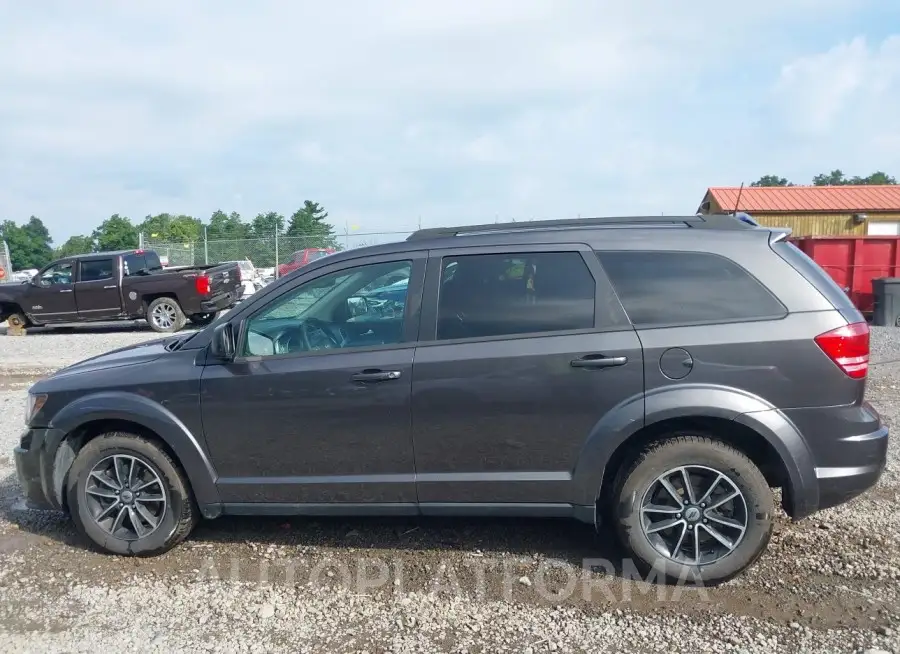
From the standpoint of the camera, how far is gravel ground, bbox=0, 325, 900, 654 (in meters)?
3.19

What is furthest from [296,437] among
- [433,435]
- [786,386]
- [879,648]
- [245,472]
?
[879,648]

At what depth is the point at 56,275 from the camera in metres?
15.4

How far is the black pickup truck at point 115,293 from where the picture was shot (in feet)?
48.8

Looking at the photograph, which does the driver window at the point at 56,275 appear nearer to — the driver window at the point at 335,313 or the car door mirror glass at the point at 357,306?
the driver window at the point at 335,313

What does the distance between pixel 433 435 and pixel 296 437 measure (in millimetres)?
776

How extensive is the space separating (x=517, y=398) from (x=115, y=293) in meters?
13.8

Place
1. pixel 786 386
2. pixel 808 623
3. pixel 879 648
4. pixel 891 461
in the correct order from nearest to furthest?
pixel 879 648 → pixel 808 623 → pixel 786 386 → pixel 891 461

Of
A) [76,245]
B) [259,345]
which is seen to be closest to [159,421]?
[259,345]

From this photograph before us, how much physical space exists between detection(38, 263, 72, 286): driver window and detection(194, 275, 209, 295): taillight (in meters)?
3.11

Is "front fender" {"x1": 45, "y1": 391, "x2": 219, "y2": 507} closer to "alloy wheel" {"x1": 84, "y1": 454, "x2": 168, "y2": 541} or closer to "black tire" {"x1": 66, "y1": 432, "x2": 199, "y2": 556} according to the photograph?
"black tire" {"x1": 66, "y1": 432, "x2": 199, "y2": 556}

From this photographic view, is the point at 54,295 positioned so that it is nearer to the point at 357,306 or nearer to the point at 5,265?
the point at 357,306

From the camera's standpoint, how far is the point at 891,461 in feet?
17.1

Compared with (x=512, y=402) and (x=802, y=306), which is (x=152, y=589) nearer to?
(x=512, y=402)

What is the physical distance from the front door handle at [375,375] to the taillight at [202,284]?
39.5 ft
